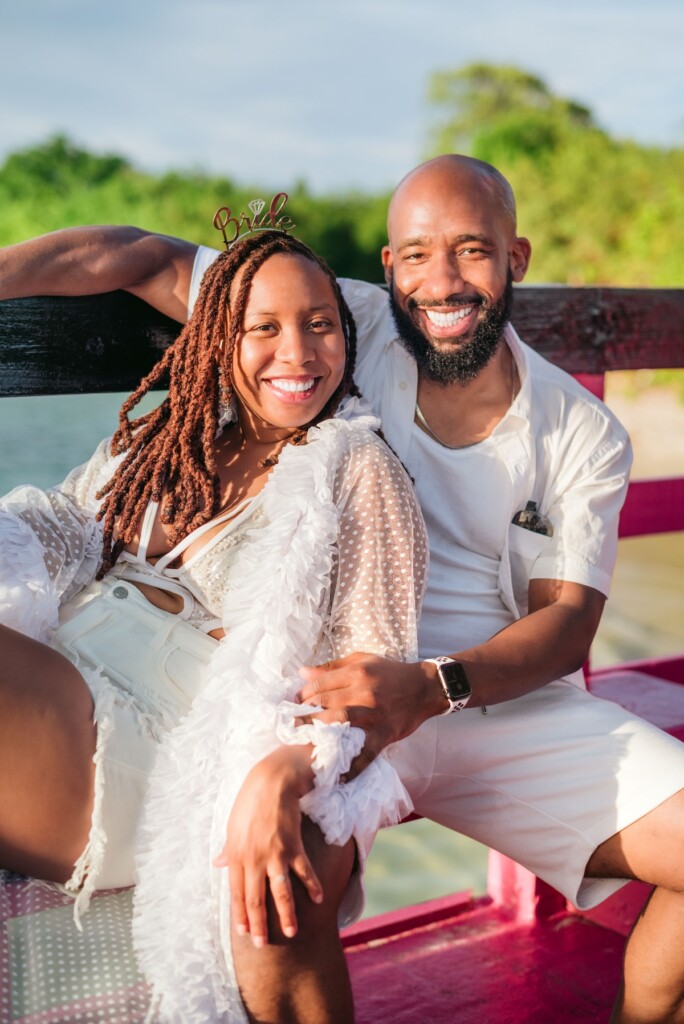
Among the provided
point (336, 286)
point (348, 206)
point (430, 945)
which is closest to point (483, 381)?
point (336, 286)

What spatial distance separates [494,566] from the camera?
225 cm

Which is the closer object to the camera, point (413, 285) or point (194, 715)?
point (194, 715)

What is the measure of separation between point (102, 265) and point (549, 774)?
1.33 meters

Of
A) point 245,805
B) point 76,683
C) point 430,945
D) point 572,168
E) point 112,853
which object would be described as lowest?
point 430,945

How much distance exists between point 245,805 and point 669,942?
0.86 metres

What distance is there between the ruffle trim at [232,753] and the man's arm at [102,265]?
608 mm

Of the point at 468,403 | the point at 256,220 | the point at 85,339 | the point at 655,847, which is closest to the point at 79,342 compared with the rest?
the point at 85,339

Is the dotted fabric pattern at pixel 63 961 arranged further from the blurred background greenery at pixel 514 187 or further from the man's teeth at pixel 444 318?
the blurred background greenery at pixel 514 187

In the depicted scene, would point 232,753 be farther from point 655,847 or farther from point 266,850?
point 655,847

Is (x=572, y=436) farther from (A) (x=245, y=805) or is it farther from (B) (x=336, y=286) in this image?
(A) (x=245, y=805)

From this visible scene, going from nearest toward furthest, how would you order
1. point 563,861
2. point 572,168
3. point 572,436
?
point 563,861
point 572,436
point 572,168

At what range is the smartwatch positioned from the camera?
179 cm

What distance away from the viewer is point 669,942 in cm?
182

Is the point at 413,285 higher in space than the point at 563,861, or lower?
higher
